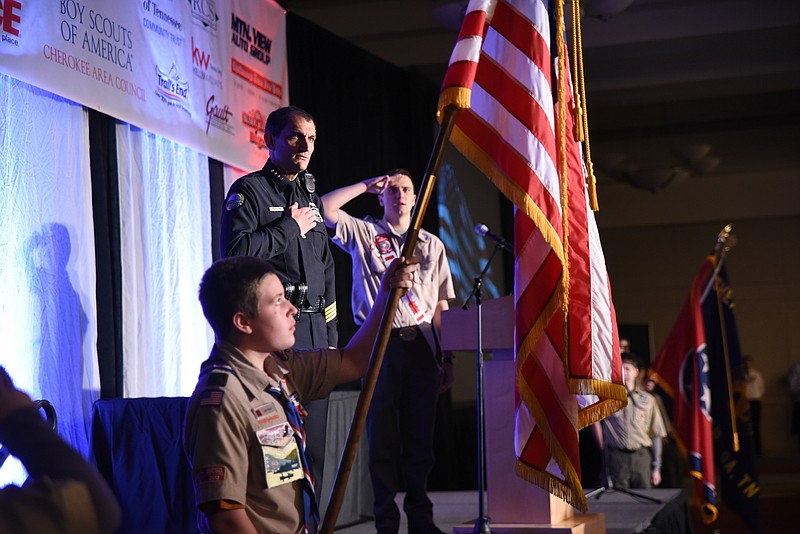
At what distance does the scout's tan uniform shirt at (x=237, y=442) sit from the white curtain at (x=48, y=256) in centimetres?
183

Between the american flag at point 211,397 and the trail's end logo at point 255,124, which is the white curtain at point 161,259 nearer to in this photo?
the trail's end logo at point 255,124

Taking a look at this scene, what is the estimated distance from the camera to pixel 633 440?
6547 mm

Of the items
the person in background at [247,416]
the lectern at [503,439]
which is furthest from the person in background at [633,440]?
the person in background at [247,416]

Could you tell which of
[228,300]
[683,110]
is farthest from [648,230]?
[228,300]

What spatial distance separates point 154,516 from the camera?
3.51 m

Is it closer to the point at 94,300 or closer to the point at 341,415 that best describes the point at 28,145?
the point at 94,300

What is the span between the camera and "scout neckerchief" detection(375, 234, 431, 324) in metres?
3.94

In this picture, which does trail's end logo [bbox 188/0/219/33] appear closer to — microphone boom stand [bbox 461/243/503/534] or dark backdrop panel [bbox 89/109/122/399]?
dark backdrop panel [bbox 89/109/122/399]

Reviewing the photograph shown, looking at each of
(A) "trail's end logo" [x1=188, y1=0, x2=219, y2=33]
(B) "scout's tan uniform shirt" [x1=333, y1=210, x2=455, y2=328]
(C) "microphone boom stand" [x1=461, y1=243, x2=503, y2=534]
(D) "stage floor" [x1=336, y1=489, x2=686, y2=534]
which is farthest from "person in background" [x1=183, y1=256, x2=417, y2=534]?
(A) "trail's end logo" [x1=188, y1=0, x2=219, y2=33]

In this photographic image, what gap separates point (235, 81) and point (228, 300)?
347cm

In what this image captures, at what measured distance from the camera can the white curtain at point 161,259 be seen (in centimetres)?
421

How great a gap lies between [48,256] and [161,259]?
0.84 metres

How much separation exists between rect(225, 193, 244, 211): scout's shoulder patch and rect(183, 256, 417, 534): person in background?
3.28 feet

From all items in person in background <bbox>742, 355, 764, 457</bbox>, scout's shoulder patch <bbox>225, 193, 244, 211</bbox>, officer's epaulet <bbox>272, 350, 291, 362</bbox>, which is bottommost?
person in background <bbox>742, 355, 764, 457</bbox>
